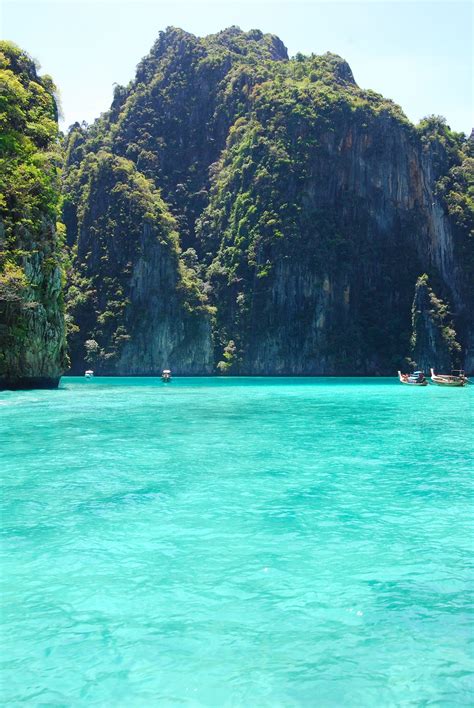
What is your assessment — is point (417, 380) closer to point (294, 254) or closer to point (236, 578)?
point (294, 254)

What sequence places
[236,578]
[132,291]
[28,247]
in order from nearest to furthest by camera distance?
[236,578]
[28,247]
[132,291]

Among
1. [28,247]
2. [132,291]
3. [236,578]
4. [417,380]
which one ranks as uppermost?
[132,291]

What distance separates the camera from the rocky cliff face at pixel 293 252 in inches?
3428

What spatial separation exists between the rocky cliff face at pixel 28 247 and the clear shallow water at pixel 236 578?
20831 mm

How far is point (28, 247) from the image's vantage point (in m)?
37.9

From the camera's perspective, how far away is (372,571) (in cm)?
775

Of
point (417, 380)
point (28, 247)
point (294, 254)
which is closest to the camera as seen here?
point (28, 247)

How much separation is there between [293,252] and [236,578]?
85.5 meters

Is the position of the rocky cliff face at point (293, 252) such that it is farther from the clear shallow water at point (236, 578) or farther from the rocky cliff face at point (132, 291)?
the clear shallow water at point (236, 578)

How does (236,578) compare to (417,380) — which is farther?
(417,380)

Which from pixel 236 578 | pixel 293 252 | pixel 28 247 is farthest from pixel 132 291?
pixel 236 578

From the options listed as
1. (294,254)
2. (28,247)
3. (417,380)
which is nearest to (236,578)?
(28,247)

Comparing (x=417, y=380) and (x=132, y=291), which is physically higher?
(x=132, y=291)

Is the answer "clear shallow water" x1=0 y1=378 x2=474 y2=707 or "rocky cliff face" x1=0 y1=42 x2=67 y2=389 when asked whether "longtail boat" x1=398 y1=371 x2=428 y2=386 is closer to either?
"rocky cliff face" x1=0 y1=42 x2=67 y2=389
